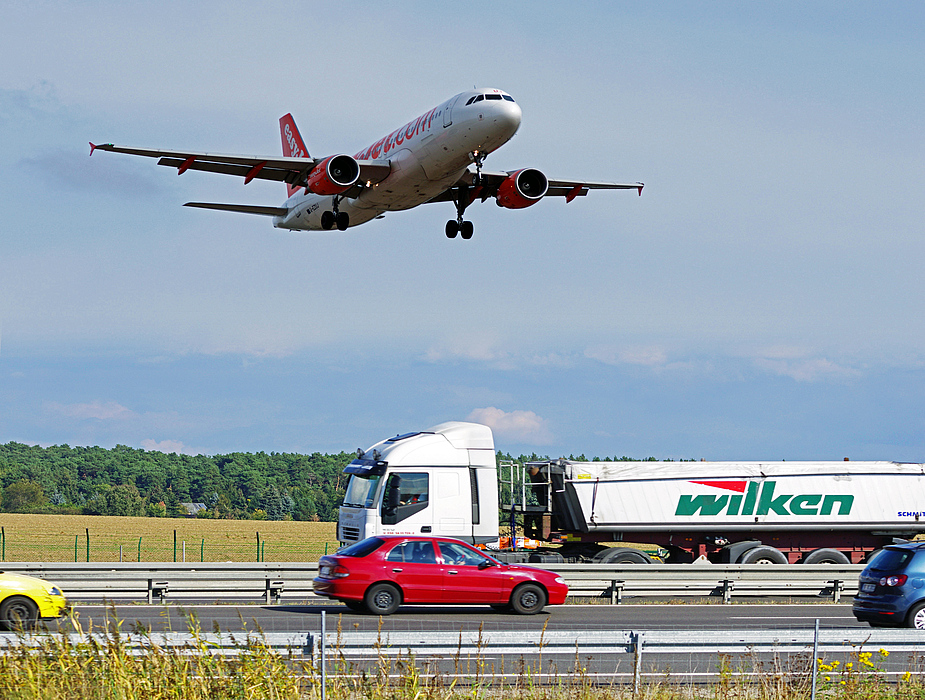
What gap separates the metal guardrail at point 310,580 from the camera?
2052 centimetres

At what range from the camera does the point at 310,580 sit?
837 inches

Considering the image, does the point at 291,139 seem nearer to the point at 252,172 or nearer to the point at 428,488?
the point at 252,172

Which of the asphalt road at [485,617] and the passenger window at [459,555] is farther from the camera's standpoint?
the passenger window at [459,555]

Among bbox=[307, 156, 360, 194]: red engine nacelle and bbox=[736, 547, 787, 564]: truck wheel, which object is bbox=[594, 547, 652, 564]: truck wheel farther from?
bbox=[307, 156, 360, 194]: red engine nacelle

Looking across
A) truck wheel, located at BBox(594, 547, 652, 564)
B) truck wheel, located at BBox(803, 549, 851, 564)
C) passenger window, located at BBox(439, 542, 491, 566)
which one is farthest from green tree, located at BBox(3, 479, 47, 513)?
passenger window, located at BBox(439, 542, 491, 566)

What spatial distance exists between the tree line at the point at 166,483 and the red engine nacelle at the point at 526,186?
58726mm

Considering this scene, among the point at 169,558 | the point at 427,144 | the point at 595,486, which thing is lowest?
the point at 169,558

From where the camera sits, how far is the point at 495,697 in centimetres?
867

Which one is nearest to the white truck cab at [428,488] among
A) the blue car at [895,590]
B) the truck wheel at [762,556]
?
the truck wheel at [762,556]

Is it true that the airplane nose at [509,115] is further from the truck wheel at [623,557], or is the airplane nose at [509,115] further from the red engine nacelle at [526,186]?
the truck wheel at [623,557]

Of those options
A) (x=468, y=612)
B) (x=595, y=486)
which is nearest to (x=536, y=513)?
(x=595, y=486)

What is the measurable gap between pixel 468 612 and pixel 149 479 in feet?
319

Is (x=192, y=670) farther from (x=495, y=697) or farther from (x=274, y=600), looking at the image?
(x=274, y=600)

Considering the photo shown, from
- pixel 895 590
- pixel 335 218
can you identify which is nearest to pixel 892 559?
pixel 895 590
